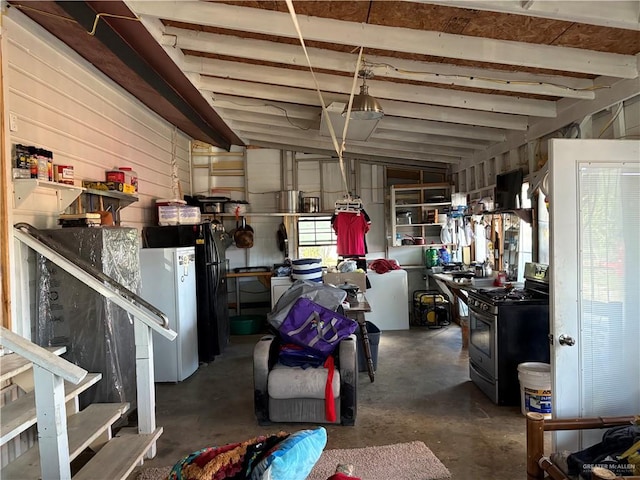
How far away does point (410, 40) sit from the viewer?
9.61 ft

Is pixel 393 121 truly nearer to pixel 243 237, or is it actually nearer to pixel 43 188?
pixel 243 237

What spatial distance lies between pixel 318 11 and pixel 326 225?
4.83 metres

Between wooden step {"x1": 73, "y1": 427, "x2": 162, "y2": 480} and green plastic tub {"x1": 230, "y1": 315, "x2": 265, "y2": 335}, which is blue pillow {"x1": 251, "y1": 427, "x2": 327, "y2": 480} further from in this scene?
green plastic tub {"x1": 230, "y1": 315, "x2": 265, "y2": 335}

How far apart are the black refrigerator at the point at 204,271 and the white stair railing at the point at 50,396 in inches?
125

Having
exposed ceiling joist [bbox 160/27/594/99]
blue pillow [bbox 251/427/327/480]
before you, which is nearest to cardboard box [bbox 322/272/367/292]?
exposed ceiling joist [bbox 160/27/594/99]

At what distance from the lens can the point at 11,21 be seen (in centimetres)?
266

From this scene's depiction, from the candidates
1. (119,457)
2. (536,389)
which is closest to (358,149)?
(536,389)

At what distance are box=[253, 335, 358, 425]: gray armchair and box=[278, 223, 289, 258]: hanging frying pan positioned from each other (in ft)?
12.5

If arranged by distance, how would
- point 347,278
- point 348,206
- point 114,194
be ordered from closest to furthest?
point 114,194, point 348,206, point 347,278

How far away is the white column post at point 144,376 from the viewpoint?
2.81m

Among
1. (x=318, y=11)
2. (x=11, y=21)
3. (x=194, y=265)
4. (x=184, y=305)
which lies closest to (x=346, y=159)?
(x=194, y=265)

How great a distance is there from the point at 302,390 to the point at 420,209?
4735 mm

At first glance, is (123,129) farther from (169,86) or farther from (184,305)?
(184,305)

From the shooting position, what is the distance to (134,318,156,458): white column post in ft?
9.21
